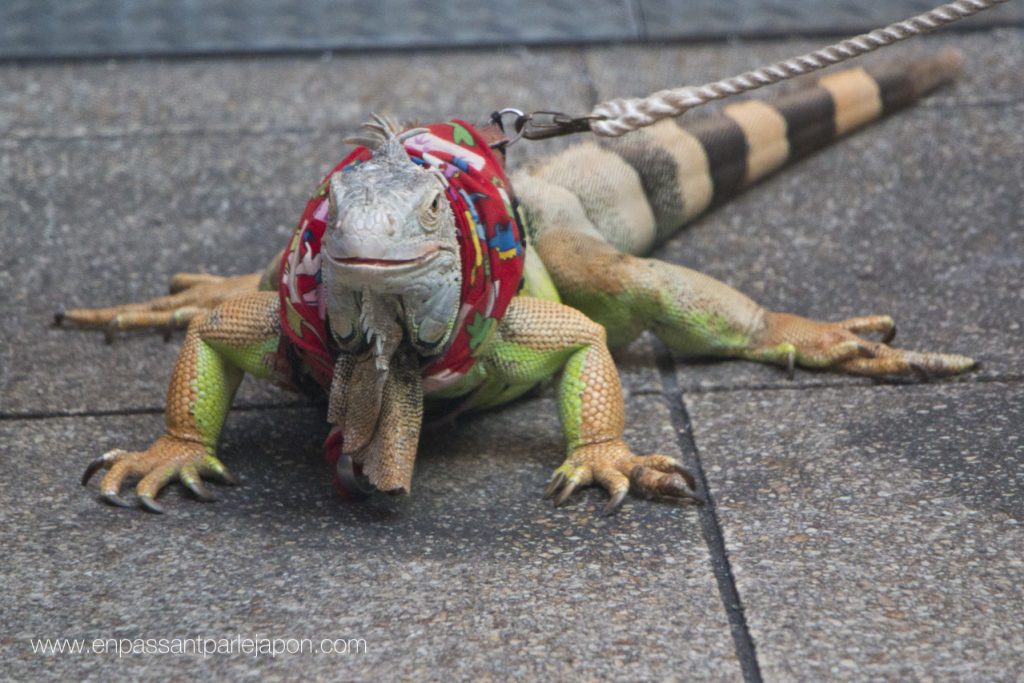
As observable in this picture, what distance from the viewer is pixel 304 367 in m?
3.47

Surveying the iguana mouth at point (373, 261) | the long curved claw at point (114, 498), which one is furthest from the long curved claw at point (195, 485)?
the iguana mouth at point (373, 261)

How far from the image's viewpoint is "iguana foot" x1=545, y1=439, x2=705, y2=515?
328 cm

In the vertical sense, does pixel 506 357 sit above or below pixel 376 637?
above

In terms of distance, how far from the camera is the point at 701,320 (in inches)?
159

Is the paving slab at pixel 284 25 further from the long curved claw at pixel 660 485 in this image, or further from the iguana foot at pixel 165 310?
the long curved claw at pixel 660 485

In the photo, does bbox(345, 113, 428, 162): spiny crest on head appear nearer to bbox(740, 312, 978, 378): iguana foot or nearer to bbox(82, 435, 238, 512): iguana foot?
bbox(82, 435, 238, 512): iguana foot

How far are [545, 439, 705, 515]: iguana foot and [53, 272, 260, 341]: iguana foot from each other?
1438mm

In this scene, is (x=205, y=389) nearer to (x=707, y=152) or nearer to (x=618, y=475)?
(x=618, y=475)

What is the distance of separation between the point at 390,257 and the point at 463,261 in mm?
385

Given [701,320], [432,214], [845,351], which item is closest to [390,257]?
[432,214]

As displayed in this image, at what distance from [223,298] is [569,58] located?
9.23 ft

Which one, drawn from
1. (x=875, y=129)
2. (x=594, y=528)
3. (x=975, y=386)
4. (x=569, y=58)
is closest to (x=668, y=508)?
(x=594, y=528)

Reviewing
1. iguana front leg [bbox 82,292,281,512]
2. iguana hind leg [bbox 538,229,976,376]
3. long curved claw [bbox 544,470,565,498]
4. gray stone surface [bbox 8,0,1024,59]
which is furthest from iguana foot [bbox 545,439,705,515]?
gray stone surface [bbox 8,0,1024,59]

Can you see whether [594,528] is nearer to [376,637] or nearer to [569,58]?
[376,637]
